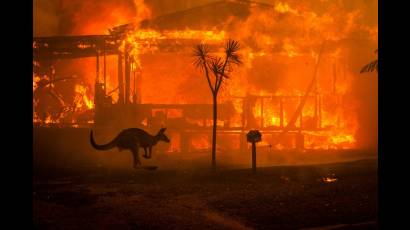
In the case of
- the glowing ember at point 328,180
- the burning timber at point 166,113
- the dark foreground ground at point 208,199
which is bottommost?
the dark foreground ground at point 208,199

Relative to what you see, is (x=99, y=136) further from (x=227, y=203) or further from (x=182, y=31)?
(x=227, y=203)

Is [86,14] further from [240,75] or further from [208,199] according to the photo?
[208,199]

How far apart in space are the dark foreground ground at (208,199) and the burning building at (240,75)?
757cm

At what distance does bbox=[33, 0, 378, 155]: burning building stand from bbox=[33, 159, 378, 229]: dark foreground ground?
7.57m

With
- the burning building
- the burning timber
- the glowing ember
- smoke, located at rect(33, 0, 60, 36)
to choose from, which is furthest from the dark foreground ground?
smoke, located at rect(33, 0, 60, 36)

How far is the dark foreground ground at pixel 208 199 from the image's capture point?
7.11m

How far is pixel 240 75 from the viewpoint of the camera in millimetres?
23891

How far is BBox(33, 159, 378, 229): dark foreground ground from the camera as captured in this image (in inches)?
280

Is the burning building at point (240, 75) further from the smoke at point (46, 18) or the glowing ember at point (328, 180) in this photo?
the glowing ember at point (328, 180)

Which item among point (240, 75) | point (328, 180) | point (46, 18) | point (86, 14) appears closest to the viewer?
point (328, 180)

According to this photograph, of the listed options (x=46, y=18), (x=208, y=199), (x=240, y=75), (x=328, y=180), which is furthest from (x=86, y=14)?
(x=208, y=199)

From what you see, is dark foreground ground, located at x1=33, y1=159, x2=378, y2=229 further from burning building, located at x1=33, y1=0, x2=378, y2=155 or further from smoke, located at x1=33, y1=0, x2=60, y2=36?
smoke, located at x1=33, y1=0, x2=60, y2=36

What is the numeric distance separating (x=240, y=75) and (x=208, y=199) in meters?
15.4

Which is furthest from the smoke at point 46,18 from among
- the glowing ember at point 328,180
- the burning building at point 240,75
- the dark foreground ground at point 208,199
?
the glowing ember at point 328,180
